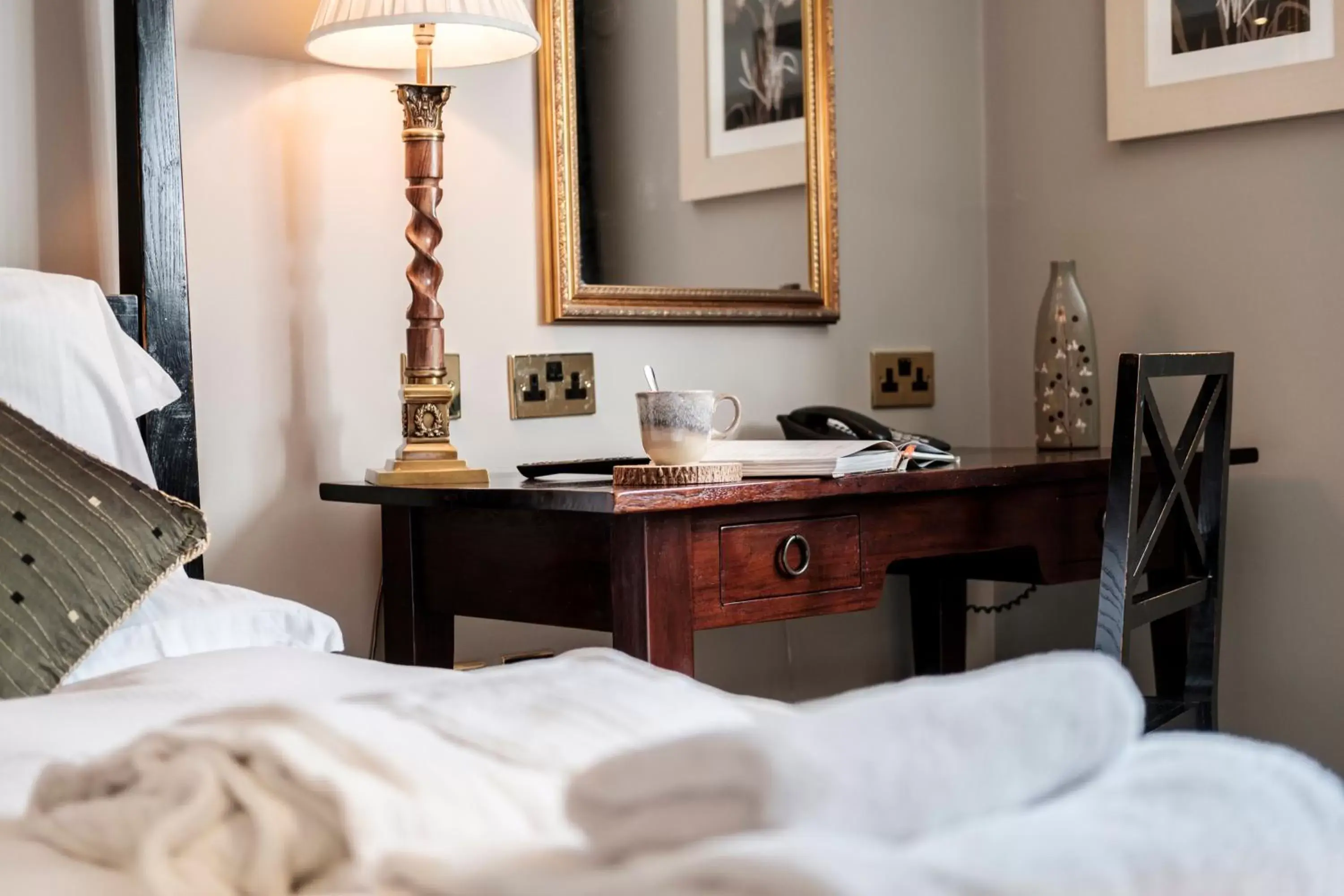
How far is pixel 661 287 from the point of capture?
2170 mm

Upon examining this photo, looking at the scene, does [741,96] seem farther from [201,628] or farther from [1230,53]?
[201,628]

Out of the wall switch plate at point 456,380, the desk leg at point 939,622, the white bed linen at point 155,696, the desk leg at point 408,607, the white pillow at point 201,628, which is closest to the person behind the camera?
the white bed linen at point 155,696

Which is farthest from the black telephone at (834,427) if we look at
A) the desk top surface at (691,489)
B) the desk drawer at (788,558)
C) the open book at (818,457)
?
the desk drawer at (788,558)

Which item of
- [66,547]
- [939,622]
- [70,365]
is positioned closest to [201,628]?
[66,547]

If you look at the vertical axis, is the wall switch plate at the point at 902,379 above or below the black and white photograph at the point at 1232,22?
below

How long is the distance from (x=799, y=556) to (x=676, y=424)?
218 millimetres

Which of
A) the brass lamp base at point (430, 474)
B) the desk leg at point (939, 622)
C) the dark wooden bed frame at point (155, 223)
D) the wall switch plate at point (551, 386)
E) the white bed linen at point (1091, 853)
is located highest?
the dark wooden bed frame at point (155, 223)

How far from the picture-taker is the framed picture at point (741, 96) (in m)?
2.20

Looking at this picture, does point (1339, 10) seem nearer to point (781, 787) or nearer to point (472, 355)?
point (472, 355)

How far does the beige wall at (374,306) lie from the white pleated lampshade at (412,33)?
0.37ft

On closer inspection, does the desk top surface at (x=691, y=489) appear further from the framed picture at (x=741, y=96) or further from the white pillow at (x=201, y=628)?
the framed picture at (x=741, y=96)

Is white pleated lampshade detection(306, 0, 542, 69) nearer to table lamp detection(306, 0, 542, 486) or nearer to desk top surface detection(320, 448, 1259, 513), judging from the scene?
table lamp detection(306, 0, 542, 486)

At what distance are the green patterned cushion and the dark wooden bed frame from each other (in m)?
0.37

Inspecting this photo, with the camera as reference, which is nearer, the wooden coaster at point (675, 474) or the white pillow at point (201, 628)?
the white pillow at point (201, 628)
